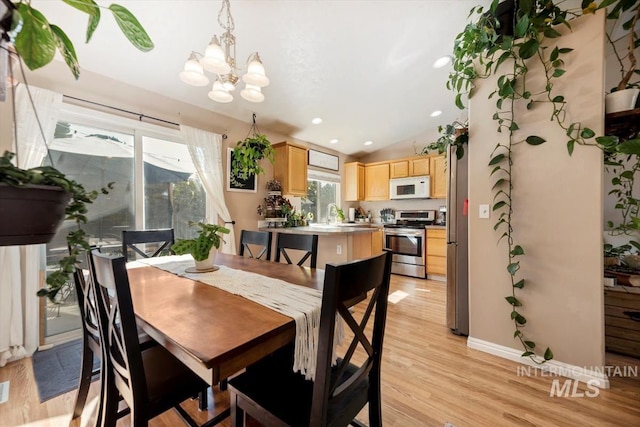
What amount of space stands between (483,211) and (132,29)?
2.33 meters

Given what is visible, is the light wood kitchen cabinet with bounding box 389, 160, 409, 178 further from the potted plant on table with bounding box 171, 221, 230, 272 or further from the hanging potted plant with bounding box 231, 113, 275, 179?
the potted plant on table with bounding box 171, 221, 230, 272

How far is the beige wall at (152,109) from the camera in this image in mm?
2102

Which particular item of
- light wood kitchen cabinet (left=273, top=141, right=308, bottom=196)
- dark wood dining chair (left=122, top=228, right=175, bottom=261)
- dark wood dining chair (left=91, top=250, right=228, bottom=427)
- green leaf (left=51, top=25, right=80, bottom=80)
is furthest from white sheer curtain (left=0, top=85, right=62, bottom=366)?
light wood kitchen cabinet (left=273, top=141, right=308, bottom=196)

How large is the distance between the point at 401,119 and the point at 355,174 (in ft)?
4.74

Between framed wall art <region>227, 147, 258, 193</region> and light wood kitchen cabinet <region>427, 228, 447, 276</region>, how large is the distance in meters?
2.93

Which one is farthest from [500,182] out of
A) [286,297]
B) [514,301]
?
[286,297]

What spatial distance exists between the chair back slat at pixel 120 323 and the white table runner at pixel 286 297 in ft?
1.37

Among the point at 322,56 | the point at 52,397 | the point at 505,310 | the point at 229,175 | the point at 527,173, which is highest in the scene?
the point at 322,56

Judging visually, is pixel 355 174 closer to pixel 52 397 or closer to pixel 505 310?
pixel 505 310

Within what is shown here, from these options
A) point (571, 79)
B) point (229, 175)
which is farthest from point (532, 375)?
point (229, 175)

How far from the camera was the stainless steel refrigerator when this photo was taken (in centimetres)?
233

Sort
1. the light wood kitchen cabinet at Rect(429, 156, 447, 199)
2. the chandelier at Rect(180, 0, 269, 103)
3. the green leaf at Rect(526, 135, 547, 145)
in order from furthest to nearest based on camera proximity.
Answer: the light wood kitchen cabinet at Rect(429, 156, 447, 199)
the green leaf at Rect(526, 135, 547, 145)
the chandelier at Rect(180, 0, 269, 103)

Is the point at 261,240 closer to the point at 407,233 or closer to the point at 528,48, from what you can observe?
the point at 528,48

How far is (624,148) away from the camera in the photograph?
139cm
